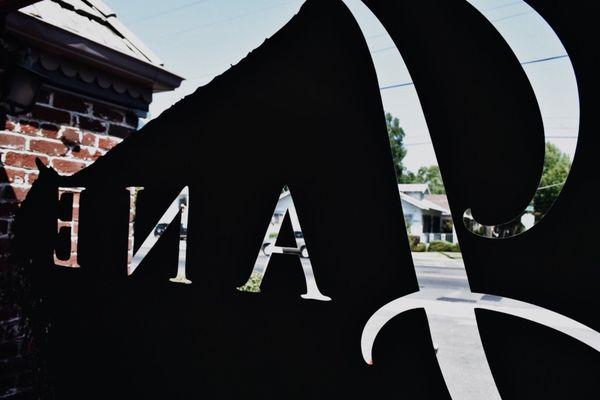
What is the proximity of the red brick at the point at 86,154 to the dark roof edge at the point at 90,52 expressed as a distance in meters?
0.46

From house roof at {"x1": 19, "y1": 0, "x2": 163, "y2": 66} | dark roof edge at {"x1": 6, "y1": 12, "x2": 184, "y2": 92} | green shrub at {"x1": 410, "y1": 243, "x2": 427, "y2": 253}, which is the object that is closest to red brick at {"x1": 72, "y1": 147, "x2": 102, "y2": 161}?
dark roof edge at {"x1": 6, "y1": 12, "x2": 184, "y2": 92}

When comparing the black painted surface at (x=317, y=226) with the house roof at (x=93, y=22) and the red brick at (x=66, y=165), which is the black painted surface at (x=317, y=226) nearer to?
the red brick at (x=66, y=165)

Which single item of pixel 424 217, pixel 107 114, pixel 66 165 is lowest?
pixel 424 217

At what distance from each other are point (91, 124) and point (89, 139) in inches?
3.3

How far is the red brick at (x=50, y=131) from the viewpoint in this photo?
2.65 meters

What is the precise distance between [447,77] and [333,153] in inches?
17.3

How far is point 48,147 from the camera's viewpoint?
2684 millimetres

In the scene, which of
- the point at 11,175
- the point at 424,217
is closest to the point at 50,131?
the point at 11,175

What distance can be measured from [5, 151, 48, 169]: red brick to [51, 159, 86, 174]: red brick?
8 centimetres

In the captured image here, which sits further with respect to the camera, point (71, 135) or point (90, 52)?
point (71, 135)

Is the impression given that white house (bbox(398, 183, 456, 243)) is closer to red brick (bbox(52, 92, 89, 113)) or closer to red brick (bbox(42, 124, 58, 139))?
red brick (bbox(52, 92, 89, 113))

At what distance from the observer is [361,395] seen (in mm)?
1579

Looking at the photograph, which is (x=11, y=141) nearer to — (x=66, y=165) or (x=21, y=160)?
(x=21, y=160)

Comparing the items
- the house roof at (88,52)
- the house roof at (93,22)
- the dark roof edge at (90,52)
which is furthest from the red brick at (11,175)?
the house roof at (93,22)
